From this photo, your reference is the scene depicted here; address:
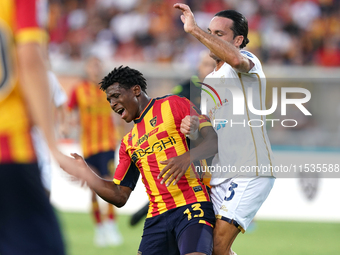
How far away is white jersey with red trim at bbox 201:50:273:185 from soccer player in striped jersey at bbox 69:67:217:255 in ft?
0.39

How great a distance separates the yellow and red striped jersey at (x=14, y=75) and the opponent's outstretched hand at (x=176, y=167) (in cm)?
142

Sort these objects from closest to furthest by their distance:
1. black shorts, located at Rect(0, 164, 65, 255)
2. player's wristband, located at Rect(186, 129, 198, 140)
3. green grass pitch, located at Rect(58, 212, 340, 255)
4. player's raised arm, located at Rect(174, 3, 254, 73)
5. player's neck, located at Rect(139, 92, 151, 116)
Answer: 1. black shorts, located at Rect(0, 164, 65, 255)
2. player's raised arm, located at Rect(174, 3, 254, 73)
3. player's wristband, located at Rect(186, 129, 198, 140)
4. player's neck, located at Rect(139, 92, 151, 116)
5. green grass pitch, located at Rect(58, 212, 340, 255)

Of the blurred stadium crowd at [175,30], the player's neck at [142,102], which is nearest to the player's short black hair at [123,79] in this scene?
the player's neck at [142,102]

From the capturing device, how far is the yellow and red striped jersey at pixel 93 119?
825 centimetres

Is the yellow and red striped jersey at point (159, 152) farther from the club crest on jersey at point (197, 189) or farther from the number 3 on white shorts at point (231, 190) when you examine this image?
the number 3 on white shorts at point (231, 190)

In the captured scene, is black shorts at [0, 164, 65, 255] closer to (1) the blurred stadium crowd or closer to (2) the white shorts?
(2) the white shorts

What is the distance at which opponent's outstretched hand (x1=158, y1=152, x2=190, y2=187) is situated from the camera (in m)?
3.47

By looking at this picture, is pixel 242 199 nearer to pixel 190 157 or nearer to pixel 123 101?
pixel 190 157

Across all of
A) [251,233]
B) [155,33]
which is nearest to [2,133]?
[251,233]

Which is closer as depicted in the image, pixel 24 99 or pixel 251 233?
pixel 24 99

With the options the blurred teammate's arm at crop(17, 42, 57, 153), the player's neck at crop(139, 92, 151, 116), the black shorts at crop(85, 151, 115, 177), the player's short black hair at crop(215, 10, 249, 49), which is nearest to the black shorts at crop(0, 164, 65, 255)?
the blurred teammate's arm at crop(17, 42, 57, 153)

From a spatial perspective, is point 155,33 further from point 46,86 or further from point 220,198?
point 46,86

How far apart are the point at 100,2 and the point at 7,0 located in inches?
567

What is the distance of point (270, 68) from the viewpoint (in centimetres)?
1150
